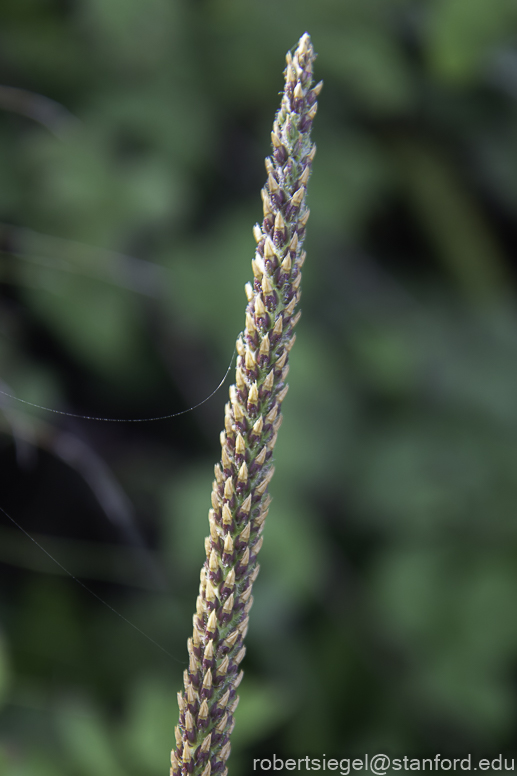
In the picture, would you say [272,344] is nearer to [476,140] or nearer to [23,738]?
[23,738]

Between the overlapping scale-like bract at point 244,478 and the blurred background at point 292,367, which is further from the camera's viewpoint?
the blurred background at point 292,367

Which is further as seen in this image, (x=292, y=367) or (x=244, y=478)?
(x=292, y=367)

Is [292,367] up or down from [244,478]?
up

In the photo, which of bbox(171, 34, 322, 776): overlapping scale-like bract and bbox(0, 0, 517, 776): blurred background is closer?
bbox(171, 34, 322, 776): overlapping scale-like bract

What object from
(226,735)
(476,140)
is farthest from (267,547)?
(476,140)
